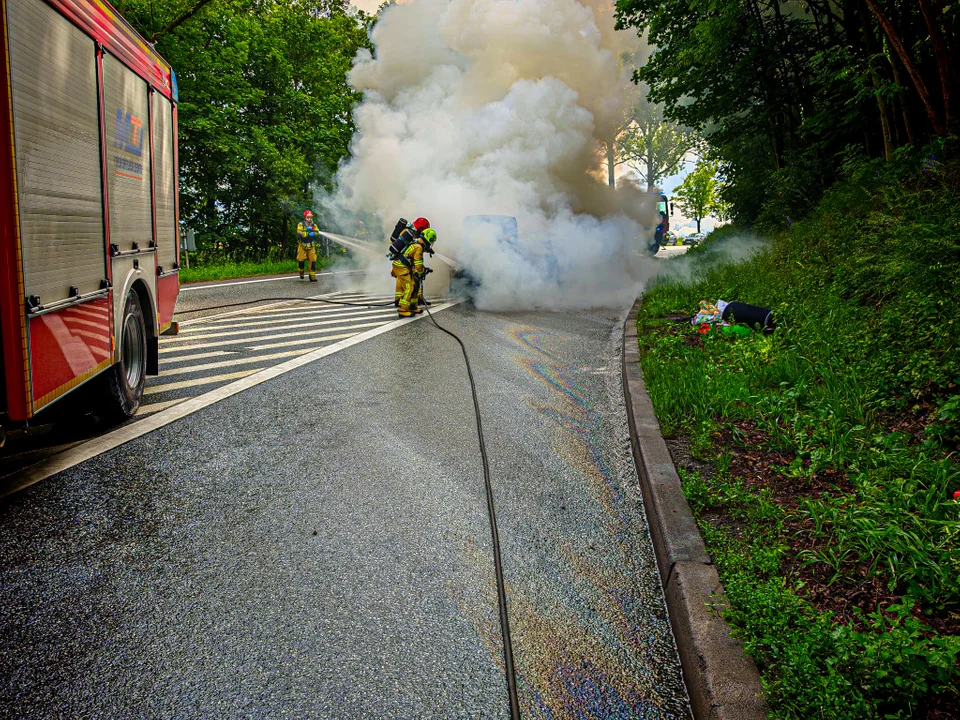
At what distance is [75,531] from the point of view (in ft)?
11.6

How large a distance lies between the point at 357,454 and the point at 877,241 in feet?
19.2

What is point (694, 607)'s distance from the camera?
2.67m

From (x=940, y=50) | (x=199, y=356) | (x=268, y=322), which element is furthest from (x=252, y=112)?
(x=940, y=50)

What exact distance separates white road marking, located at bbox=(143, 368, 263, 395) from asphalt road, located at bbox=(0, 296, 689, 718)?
134cm

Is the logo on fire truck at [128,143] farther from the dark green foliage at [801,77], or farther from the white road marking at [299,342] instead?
the dark green foliage at [801,77]

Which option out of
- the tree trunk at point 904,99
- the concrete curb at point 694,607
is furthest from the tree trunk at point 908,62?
the concrete curb at point 694,607

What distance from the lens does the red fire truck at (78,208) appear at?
3.59 meters

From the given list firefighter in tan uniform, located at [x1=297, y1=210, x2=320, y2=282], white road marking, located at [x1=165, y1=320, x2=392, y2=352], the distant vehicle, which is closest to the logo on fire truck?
white road marking, located at [x1=165, y1=320, x2=392, y2=352]

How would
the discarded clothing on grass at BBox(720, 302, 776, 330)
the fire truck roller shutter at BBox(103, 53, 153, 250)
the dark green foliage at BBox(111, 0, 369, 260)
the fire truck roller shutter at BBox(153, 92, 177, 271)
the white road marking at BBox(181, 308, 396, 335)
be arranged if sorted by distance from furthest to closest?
the dark green foliage at BBox(111, 0, 369, 260) < the white road marking at BBox(181, 308, 396, 335) < the discarded clothing on grass at BBox(720, 302, 776, 330) < the fire truck roller shutter at BBox(153, 92, 177, 271) < the fire truck roller shutter at BBox(103, 53, 153, 250)

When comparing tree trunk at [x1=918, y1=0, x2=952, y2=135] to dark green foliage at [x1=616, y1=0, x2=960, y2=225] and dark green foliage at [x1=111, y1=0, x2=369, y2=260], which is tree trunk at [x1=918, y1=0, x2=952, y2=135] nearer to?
dark green foliage at [x1=616, y1=0, x2=960, y2=225]

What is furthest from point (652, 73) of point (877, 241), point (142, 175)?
point (142, 175)

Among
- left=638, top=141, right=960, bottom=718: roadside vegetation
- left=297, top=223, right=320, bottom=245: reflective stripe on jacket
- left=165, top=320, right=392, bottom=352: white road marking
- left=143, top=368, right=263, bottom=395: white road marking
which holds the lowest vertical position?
left=143, top=368, right=263, bottom=395: white road marking

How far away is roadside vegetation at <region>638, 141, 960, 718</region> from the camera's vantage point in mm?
2178

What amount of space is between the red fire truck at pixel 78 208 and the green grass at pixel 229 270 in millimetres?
13971
